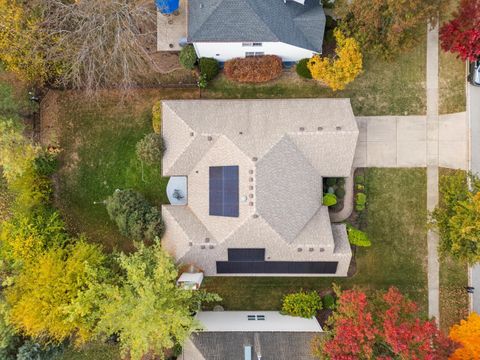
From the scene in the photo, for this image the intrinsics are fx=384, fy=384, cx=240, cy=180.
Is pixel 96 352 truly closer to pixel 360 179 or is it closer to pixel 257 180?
pixel 257 180

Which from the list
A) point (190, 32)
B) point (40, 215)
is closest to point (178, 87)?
point (190, 32)

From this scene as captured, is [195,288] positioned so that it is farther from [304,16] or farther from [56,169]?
[304,16]

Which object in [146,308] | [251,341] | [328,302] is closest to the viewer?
[146,308]

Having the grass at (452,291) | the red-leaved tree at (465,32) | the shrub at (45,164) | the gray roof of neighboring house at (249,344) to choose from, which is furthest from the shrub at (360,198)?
the shrub at (45,164)

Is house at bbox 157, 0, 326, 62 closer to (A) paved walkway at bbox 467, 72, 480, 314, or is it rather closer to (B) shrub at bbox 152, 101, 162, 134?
(B) shrub at bbox 152, 101, 162, 134

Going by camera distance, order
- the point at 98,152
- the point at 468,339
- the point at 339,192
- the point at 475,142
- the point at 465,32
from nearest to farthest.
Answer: the point at 468,339 < the point at 465,32 < the point at 339,192 < the point at 475,142 < the point at 98,152

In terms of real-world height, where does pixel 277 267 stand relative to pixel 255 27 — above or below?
below

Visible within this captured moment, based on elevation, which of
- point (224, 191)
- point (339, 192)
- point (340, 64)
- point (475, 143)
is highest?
point (340, 64)

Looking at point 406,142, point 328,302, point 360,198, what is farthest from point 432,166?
point 328,302
